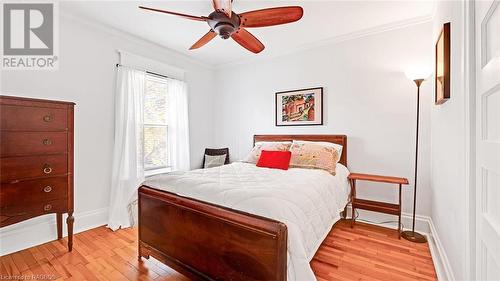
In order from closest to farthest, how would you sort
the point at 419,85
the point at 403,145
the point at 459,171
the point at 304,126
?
the point at 459,171
the point at 419,85
the point at 403,145
the point at 304,126

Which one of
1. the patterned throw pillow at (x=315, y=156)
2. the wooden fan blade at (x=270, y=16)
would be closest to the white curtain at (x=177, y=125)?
the patterned throw pillow at (x=315, y=156)

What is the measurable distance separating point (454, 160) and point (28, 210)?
338 centimetres

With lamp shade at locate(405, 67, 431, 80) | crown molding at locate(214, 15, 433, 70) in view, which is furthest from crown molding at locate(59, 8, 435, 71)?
lamp shade at locate(405, 67, 431, 80)

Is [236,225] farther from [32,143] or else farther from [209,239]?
[32,143]

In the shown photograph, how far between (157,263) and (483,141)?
2394 mm

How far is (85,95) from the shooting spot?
2.76 meters

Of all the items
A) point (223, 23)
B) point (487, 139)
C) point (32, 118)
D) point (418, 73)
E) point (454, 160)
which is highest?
point (223, 23)

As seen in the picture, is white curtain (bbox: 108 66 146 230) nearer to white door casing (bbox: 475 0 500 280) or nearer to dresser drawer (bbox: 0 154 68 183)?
dresser drawer (bbox: 0 154 68 183)

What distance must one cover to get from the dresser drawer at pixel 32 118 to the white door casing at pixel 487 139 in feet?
10.0

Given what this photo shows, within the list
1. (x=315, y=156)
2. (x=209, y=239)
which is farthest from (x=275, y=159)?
(x=209, y=239)

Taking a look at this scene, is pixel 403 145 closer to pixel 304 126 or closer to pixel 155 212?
pixel 304 126

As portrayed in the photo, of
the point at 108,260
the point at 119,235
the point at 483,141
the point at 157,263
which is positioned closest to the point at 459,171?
the point at 483,141

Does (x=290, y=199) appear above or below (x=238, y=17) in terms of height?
below

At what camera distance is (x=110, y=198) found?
293cm
